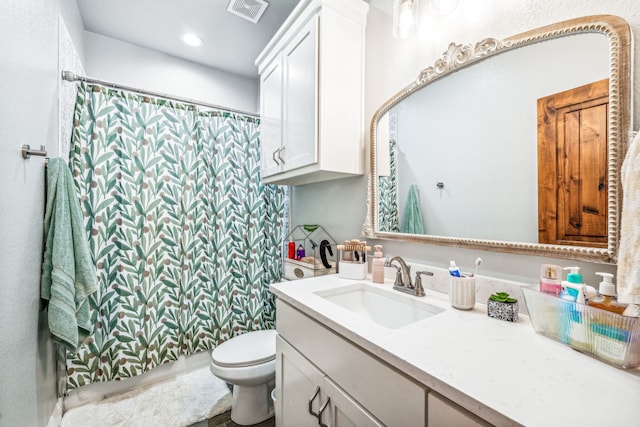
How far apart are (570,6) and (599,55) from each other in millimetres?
180

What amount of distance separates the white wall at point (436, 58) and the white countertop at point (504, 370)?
0.73 feet

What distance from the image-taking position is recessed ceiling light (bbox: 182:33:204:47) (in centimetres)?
208

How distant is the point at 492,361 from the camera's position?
1.85 ft

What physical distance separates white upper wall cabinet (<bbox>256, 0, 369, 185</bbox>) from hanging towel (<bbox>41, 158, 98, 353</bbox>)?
107 centimetres

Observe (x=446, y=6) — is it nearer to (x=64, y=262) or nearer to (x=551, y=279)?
(x=551, y=279)

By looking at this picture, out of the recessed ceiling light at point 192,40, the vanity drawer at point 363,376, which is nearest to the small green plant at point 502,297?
the vanity drawer at point 363,376

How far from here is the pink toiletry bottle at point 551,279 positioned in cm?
72

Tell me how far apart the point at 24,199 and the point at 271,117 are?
123 cm

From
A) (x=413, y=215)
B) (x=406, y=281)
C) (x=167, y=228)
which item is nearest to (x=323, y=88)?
(x=413, y=215)

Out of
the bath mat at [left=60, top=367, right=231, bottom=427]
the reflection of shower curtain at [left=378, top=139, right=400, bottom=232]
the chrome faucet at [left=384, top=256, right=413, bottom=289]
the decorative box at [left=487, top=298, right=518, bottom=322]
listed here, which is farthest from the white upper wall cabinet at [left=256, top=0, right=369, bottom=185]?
the bath mat at [left=60, top=367, right=231, bottom=427]

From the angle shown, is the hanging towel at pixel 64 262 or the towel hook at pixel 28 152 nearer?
the towel hook at pixel 28 152

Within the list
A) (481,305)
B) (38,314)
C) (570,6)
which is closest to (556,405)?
(481,305)

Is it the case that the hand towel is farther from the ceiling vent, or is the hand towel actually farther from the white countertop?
the ceiling vent

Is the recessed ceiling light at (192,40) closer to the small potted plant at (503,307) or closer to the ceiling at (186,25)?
the ceiling at (186,25)
